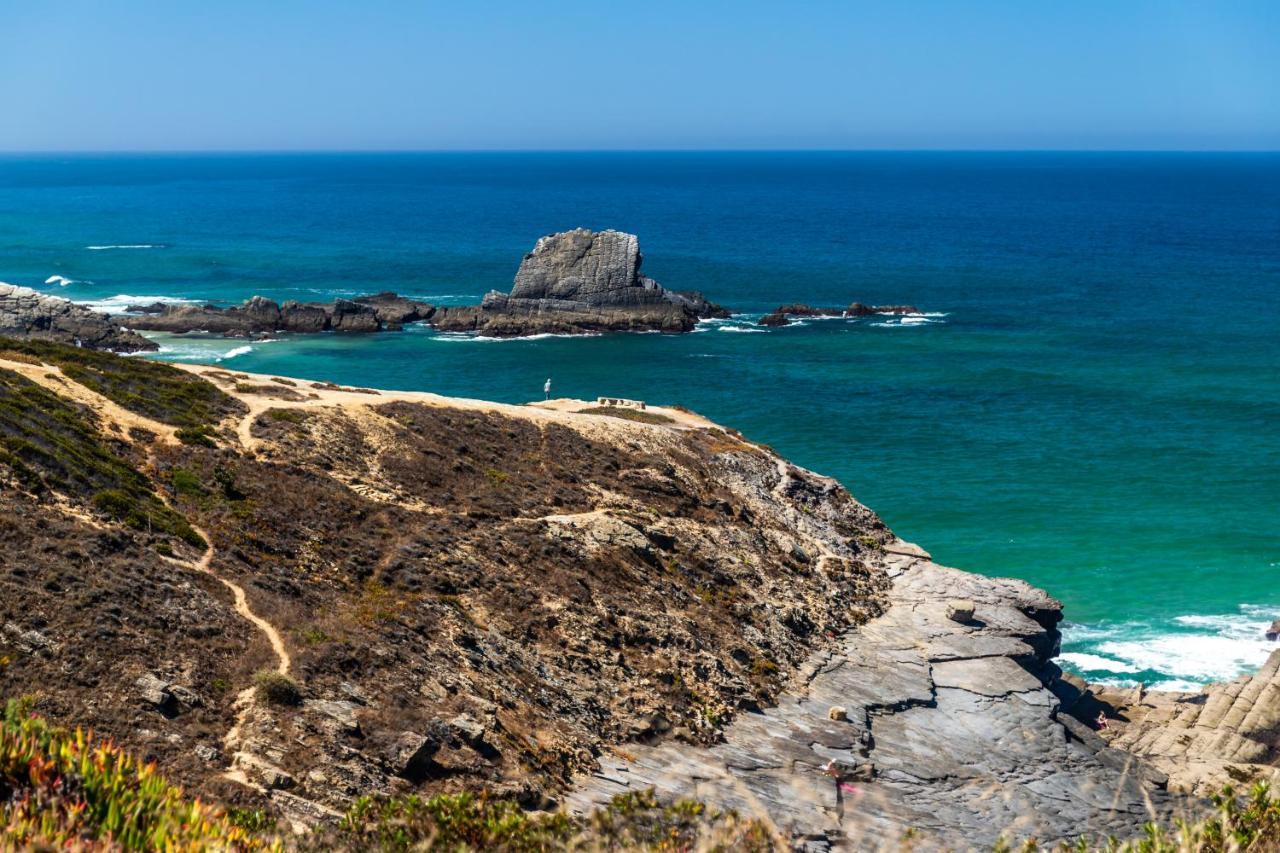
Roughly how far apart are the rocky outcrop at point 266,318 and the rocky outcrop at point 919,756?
86255 mm

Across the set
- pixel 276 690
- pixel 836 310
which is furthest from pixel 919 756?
pixel 836 310

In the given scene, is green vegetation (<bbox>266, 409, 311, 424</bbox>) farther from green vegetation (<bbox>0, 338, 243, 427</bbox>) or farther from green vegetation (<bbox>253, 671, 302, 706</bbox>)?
green vegetation (<bbox>253, 671, 302, 706</bbox>)

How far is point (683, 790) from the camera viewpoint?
30.3 m

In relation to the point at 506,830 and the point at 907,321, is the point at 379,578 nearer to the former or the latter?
the point at 506,830

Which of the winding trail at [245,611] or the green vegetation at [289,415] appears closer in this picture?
the winding trail at [245,611]

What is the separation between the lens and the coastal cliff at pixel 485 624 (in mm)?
27078

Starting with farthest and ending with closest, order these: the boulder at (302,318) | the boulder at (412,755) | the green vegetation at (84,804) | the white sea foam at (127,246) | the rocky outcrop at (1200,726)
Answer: the white sea foam at (127,246), the boulder at (302,318), the rocky outcrop at (1200,726), the boulder at (412,755), the green vegetation at (84,804)

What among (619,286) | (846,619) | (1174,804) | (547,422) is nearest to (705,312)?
(619,286)

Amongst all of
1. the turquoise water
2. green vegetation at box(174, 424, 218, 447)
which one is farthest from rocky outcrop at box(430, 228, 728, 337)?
green vegetation at box(174, 424, 218, 447)

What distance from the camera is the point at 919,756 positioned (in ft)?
118

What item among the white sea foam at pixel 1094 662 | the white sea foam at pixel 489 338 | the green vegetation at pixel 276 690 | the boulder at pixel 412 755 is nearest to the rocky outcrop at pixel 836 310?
the white sea foam at pixel 489 338

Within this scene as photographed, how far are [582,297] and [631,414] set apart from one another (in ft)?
216

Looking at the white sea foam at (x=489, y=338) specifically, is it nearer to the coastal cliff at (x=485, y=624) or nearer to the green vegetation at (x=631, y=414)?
the green vegetation at (x=631, y=414)

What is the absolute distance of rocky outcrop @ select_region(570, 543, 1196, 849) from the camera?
30625 mm
